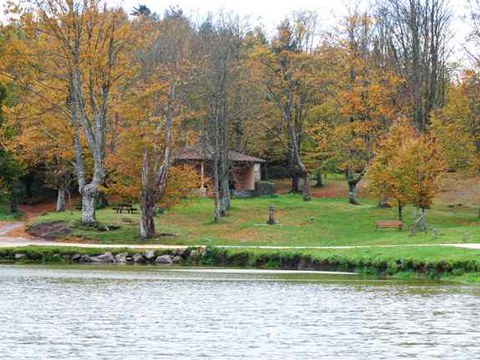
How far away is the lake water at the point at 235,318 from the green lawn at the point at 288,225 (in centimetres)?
1633

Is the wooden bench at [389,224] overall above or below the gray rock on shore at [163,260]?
above

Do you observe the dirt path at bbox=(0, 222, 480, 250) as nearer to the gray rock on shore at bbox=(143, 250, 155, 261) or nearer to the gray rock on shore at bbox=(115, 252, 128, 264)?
the gray rock on shore at bbox=(115, 252, 128, 264)

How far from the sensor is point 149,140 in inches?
2020

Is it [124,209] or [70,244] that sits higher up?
[124,209]

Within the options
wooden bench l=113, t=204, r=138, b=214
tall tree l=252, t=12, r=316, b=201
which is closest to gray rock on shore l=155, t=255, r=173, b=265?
wooden bench l=113, t=204, r=138, b=214

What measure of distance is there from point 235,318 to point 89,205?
3423 cm

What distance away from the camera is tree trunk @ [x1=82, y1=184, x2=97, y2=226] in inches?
2080

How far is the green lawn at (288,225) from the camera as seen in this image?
48250mm

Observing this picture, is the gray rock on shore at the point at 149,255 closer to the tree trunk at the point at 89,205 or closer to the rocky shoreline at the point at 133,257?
the rocky shoreline at the point at 133,257

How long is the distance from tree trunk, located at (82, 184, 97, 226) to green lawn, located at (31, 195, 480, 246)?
1.01 m

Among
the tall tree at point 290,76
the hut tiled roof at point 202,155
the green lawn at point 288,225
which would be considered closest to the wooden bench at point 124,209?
the green lawn at point 288,225

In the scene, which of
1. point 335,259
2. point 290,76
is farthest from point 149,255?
point 290,76

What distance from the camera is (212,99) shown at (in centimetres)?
5800

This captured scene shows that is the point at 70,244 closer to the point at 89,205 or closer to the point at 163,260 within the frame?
the point at 89,205
